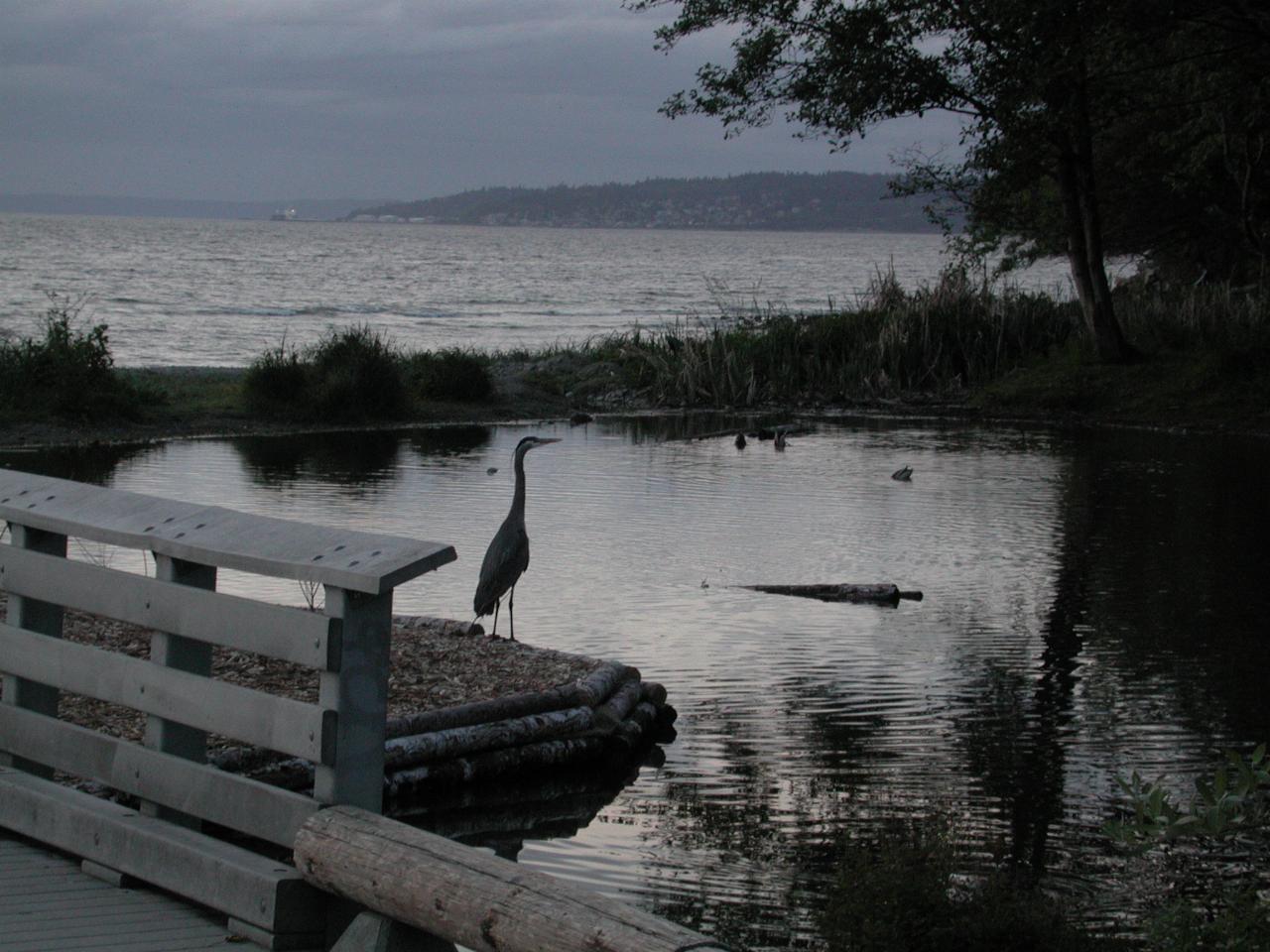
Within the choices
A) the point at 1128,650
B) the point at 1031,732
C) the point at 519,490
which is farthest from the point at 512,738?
the point at 1128,650

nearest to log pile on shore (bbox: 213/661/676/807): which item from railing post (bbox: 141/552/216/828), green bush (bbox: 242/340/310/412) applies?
railing post (bbox: 141/552/216/828)

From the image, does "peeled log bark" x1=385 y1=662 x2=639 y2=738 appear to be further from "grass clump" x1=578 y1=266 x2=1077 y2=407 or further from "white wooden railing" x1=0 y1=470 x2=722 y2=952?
"grass clump" x1=578 y1=266 x2=1077 y2=407

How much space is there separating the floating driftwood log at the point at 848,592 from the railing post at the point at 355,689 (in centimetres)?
838

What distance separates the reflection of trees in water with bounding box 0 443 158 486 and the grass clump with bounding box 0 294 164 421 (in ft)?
4.88

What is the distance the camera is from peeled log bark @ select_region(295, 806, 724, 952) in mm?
3700

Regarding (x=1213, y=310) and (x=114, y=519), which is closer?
(x=114, y=519)

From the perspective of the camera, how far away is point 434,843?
427 cm

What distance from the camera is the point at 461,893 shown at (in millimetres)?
4055

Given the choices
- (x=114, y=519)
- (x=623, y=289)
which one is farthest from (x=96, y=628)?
(x=623, y=289)

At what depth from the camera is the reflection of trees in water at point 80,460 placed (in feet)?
60.0

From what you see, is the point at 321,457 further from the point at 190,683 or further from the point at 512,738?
the point at 190,683

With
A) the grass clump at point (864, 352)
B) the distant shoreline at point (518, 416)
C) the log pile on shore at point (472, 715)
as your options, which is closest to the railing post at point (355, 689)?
the log pile on shore at point (472, 715)

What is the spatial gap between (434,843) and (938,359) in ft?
90.3

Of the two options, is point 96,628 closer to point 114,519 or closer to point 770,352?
point 114,519
